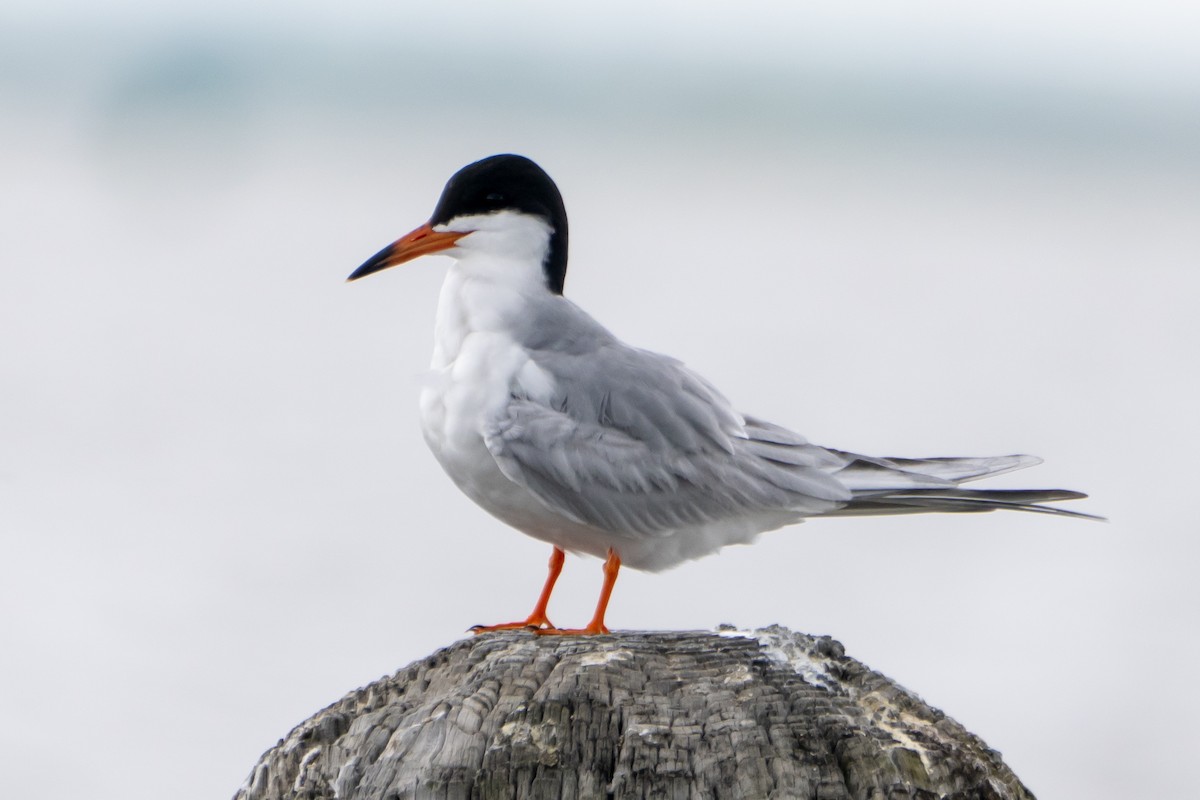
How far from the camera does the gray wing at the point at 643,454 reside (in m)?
4.21

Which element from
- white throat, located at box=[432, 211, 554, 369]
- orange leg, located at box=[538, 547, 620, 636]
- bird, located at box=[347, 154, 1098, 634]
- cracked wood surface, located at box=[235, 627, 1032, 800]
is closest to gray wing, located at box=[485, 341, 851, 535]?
bird, located at box=[347, 154, 1098, 634]

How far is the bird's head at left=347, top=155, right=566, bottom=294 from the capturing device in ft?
15.1

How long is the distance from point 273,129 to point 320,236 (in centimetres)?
850

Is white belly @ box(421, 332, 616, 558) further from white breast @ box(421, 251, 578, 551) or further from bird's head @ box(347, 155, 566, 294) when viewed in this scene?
bird's head @ box(347, 155, 566, 294)

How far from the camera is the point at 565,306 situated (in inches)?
182

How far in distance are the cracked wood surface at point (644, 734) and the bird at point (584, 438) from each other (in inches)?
38.8

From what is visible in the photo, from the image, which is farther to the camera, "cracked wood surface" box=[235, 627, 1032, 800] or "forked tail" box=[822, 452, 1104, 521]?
"forked tail" box=[822, 452, 1104, 521]

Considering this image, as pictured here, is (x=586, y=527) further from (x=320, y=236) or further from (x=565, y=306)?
(x=320, y=236)

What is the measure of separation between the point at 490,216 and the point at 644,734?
2132 mm

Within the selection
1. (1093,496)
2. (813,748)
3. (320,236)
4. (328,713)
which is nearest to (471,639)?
(328,713)

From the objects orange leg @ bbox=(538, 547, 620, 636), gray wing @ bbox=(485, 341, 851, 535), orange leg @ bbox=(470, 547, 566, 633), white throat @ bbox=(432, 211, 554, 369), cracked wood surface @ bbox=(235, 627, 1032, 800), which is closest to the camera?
cracked wood surface @ bbox=(235, 627, 1032, 800)

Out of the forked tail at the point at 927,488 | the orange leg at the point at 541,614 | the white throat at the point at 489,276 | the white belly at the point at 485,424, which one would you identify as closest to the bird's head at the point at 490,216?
the white throat at the point at 489,276

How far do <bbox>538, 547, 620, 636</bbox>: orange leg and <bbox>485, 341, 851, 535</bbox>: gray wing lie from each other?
12 centimetres

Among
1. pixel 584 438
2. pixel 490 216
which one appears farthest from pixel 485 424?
pixel 490 216
